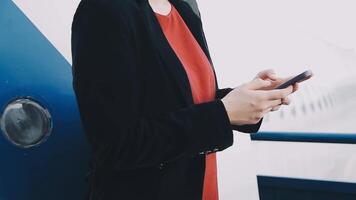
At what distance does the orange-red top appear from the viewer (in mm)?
540

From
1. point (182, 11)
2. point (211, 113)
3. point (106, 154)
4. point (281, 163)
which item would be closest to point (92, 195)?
point (106, 154)

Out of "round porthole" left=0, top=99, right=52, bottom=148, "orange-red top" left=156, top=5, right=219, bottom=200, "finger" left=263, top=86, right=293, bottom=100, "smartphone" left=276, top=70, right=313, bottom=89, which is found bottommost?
"smartphone" left=276, top=70, right=313, bottom=89

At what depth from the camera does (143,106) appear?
1.57ft

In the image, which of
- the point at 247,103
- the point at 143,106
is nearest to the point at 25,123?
the point at 143,106

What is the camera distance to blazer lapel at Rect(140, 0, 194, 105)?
481 millimetres

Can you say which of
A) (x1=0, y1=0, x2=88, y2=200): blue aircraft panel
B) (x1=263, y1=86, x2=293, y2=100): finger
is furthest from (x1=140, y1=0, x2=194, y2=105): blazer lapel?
(x1=0, y1=0, x2=88, y2=200): blue aircraft panel

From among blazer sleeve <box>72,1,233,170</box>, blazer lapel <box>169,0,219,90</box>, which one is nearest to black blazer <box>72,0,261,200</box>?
blazer sleeve <box>72,1,233,170</box>

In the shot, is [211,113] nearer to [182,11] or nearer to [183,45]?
[183,45]

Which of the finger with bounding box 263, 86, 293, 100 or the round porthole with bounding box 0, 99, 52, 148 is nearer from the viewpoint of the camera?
the finger with bounding box 263, 86, 293, 100

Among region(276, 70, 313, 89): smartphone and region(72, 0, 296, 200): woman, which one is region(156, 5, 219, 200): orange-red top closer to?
region(72, 0, 296, 200): woman

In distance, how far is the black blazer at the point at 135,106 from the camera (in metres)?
0.44

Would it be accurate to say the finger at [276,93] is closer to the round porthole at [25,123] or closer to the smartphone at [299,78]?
the smartphone at [299,78]

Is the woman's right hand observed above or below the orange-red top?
below

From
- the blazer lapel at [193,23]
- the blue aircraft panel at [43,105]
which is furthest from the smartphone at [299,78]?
the blue aircraft panel at [43,105]
